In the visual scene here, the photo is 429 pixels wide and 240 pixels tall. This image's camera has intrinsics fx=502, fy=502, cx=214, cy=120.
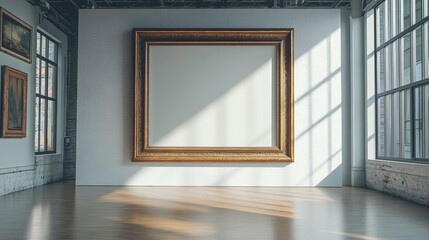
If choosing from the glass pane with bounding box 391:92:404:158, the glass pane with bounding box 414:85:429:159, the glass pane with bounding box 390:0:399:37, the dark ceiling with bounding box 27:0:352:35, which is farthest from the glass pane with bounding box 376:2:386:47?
the glass pane with bounding box 414:85:429:159

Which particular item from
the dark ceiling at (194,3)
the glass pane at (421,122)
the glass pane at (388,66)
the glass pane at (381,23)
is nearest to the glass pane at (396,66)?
the glass pane at (388,66)

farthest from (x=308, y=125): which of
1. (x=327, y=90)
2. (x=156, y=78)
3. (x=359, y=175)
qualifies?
(x=156, y=78)

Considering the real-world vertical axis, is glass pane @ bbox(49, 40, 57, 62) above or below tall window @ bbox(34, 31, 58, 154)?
above

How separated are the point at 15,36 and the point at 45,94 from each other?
3548mm

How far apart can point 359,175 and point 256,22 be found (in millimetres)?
5326

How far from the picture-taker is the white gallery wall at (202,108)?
14031mm

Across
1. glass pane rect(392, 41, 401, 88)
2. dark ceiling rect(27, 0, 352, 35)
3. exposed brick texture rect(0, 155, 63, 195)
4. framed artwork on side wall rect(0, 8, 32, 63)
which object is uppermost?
dark ceiling rect(27, 0, 352, 35)

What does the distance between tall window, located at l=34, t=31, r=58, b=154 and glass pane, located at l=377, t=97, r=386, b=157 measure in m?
Result: 9.90

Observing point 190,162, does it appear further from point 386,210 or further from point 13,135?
point 386,210

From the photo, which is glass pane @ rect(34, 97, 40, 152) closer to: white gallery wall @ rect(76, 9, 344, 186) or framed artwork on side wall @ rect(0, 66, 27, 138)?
white gallery wall @ rect(76, 9, 344, 186)

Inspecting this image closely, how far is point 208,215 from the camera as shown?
8.44 m

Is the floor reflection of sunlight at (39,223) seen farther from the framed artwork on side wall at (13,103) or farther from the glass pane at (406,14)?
the glass pane at (406,14)

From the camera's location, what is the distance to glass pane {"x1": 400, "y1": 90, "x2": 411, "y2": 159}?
11266 mm

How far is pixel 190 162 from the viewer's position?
551 inches
